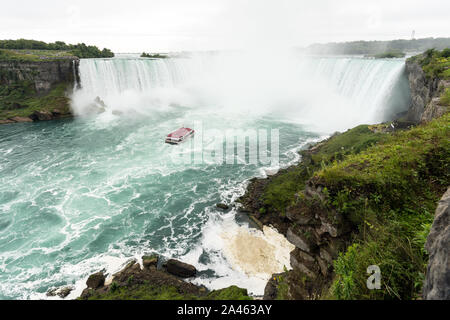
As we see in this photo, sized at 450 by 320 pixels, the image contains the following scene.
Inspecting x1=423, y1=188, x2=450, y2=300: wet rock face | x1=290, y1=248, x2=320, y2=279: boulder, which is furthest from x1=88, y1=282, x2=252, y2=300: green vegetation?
x1=423, y1=188, x2=450, y2=300: wet rock face

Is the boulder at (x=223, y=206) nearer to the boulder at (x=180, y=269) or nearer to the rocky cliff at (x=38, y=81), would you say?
the boulder at (x=180, y=269)

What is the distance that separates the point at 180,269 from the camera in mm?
10164

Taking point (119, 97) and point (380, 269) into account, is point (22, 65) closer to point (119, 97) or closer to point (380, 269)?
point (119, 97)

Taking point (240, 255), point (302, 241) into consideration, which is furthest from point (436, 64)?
point (240, 255)

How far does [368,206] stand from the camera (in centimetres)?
584

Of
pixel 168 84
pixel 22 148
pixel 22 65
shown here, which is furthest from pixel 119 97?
pixel 22 148

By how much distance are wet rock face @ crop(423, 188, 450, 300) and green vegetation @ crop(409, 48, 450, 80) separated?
18274mm

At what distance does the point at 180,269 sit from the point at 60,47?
7261cm

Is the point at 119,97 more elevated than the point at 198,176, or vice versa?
the point at 119,97

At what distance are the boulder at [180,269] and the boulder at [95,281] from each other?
2661mm

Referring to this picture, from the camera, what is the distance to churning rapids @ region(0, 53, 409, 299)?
1093 cm

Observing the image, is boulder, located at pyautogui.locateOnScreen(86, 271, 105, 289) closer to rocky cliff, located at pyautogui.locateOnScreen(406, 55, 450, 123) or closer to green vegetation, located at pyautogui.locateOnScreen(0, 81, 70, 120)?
rocky cliff, located at pyautogui.locateOnScreen(406, 55, 450, 123)

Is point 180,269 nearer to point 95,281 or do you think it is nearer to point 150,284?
point 150,284

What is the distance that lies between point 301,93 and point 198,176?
2924 centimetres
